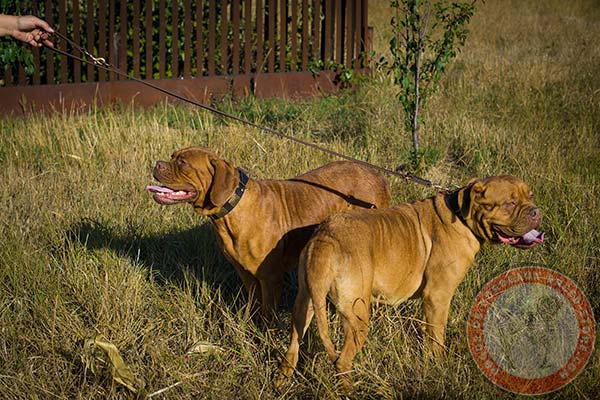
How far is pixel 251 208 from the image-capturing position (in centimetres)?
498

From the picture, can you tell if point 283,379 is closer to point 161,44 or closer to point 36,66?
point 36,66

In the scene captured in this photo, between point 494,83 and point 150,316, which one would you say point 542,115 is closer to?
point 494,83

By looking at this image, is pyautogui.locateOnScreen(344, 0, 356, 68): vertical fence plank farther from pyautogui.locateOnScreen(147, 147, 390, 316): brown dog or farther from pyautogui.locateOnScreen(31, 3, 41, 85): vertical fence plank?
pyautogui.locateOnScreen(147, 147, 390, 316): brown dog

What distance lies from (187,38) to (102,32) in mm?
1239

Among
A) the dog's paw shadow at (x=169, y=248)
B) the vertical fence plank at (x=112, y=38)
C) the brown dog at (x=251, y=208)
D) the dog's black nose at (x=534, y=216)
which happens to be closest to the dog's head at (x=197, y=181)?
the brown dog at (x=251, y=208)

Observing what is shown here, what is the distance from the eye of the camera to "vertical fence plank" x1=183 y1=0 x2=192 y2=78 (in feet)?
35.3

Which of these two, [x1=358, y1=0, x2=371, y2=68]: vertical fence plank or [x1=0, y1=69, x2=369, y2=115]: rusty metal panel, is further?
[x1=358, y1=0, x2=371, y2=68]: vertical fence plank

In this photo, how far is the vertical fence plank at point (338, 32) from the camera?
11.7 m

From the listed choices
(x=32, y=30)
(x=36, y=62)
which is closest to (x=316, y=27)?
(x=36, y=62)

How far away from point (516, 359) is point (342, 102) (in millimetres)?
6720

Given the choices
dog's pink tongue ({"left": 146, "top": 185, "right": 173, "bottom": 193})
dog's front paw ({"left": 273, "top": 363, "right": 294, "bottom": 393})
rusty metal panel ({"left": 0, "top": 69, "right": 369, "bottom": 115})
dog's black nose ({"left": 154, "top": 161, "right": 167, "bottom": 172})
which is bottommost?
dog's front paw ({"left": 273, "top": 363, "right": 294, "bottom": 393})

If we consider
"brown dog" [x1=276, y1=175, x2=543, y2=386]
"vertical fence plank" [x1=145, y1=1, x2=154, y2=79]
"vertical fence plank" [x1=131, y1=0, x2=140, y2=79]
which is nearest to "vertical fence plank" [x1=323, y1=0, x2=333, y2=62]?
"vertical fence plank" [x1=145, y1=1, x2=154, y2=79]

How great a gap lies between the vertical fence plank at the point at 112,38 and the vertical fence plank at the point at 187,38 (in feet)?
3.32

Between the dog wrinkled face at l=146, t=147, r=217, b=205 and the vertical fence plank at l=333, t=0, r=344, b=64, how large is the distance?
732cm
